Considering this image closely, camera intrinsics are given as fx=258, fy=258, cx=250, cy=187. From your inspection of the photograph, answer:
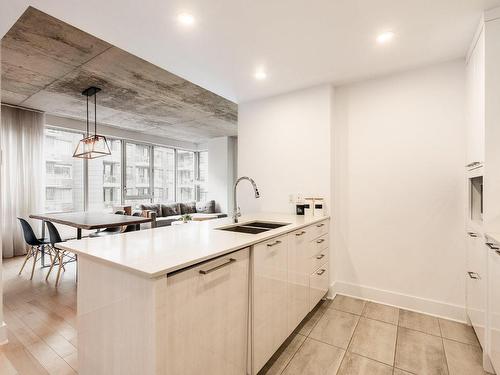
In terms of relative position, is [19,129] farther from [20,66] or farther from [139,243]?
[139,243]

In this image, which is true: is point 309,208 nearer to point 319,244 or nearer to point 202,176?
point 319,244

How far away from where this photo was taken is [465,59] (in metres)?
2.38

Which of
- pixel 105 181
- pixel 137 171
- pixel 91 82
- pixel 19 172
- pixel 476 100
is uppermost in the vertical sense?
pixel 91 82

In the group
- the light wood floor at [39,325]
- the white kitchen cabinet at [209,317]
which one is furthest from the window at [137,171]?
the white kitchen cabinet at [209,317]

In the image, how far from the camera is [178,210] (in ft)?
23.3

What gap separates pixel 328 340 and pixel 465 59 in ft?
9.11

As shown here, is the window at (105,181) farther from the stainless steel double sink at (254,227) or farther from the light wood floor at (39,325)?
the stainless steel double sink at (254,227)

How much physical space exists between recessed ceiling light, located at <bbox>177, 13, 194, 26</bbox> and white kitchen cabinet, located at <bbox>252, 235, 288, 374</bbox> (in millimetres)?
1661

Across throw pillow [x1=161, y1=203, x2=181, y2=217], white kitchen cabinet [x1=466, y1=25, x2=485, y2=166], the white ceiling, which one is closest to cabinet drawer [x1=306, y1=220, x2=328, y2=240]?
white kitchen cabinet [x1=466, y1=25, x2=485, y2=166]

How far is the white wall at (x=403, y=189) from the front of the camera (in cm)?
244

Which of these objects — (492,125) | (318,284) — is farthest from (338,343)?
(492,125)

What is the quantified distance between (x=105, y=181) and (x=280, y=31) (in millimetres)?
5608

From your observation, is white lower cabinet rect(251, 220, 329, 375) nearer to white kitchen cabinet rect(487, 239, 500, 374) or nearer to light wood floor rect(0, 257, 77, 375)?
white kitchen cabinet rect(487, 239, 500, 374)

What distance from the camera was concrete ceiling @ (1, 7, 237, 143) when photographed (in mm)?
2484
